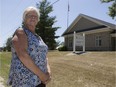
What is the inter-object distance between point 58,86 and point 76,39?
1577 centimetres

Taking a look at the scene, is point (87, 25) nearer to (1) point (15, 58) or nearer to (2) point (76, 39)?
(2) point (76, 39)

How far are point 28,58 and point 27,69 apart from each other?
0.17 m

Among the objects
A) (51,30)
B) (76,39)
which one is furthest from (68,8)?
(51,30)

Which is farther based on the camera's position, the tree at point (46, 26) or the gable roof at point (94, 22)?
the tree at point (46, 26)

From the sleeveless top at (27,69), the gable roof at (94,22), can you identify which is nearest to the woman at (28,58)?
the sleeveless top at (27,69)

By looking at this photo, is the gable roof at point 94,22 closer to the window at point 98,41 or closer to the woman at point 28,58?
the window at point 98,41

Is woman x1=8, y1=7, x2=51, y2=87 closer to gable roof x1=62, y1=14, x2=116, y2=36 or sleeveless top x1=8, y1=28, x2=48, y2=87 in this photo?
sleeveless top x1=8, y1=28, x2=48, y2=87

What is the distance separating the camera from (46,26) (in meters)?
49.6

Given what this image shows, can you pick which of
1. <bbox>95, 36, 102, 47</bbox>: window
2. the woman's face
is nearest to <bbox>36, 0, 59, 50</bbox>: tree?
<bbox>95, 36, 102, 47</bbox>: window

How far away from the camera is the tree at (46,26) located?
4897 centimetres

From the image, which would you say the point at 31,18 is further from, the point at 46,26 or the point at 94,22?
the point at 46,26

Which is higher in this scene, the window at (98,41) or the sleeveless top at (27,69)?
the window at (98,41)

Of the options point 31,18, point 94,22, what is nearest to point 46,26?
point 94,22

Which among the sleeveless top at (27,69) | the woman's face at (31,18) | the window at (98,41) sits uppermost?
the window at (98,41)
